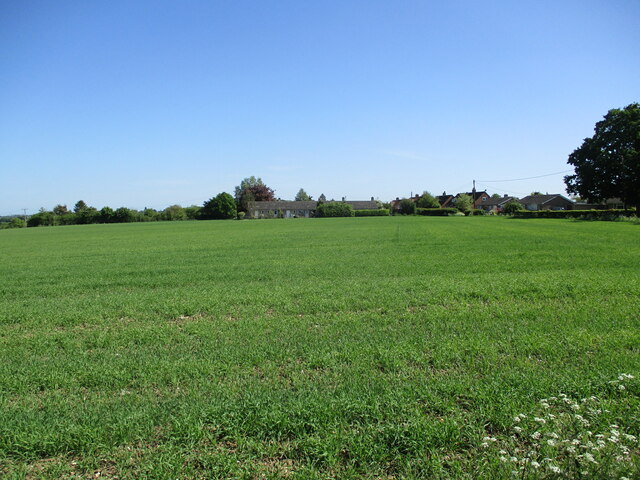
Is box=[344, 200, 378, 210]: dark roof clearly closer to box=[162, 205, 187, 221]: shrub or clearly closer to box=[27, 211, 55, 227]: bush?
box=[162, 205, 187, 221]: shrub

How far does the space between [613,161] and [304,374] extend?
67764 mm

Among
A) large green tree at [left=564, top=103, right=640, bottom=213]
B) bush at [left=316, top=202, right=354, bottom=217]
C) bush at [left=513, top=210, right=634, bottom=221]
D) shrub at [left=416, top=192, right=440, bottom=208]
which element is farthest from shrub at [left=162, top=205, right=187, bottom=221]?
large green tree at [left=564, top=103, right=640, bottom=213]

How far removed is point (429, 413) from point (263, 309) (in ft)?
16.2

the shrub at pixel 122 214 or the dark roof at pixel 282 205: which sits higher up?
the dark roof at pixel 282 205

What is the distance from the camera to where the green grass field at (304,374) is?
11.2 ft

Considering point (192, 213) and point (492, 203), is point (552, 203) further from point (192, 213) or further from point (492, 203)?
point (192, 213)

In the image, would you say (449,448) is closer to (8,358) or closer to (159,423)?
(159,423)

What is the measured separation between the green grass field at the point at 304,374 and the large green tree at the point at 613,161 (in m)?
57.3

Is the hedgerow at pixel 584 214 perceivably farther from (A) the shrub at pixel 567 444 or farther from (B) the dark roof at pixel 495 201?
(B) the dark roof at pixel 495 201

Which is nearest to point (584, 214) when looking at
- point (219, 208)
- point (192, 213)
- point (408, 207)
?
point (408, 207)

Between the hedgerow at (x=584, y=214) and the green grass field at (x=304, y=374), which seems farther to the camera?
the hedgerow at (x=584, y=214)

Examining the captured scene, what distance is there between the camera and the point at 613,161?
55.6 metres

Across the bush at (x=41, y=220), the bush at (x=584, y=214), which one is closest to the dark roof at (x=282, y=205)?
the bush at (x=41, y=220)

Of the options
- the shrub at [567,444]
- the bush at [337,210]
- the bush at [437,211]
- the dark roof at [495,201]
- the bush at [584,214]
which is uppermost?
the dark roof at [495,201]
